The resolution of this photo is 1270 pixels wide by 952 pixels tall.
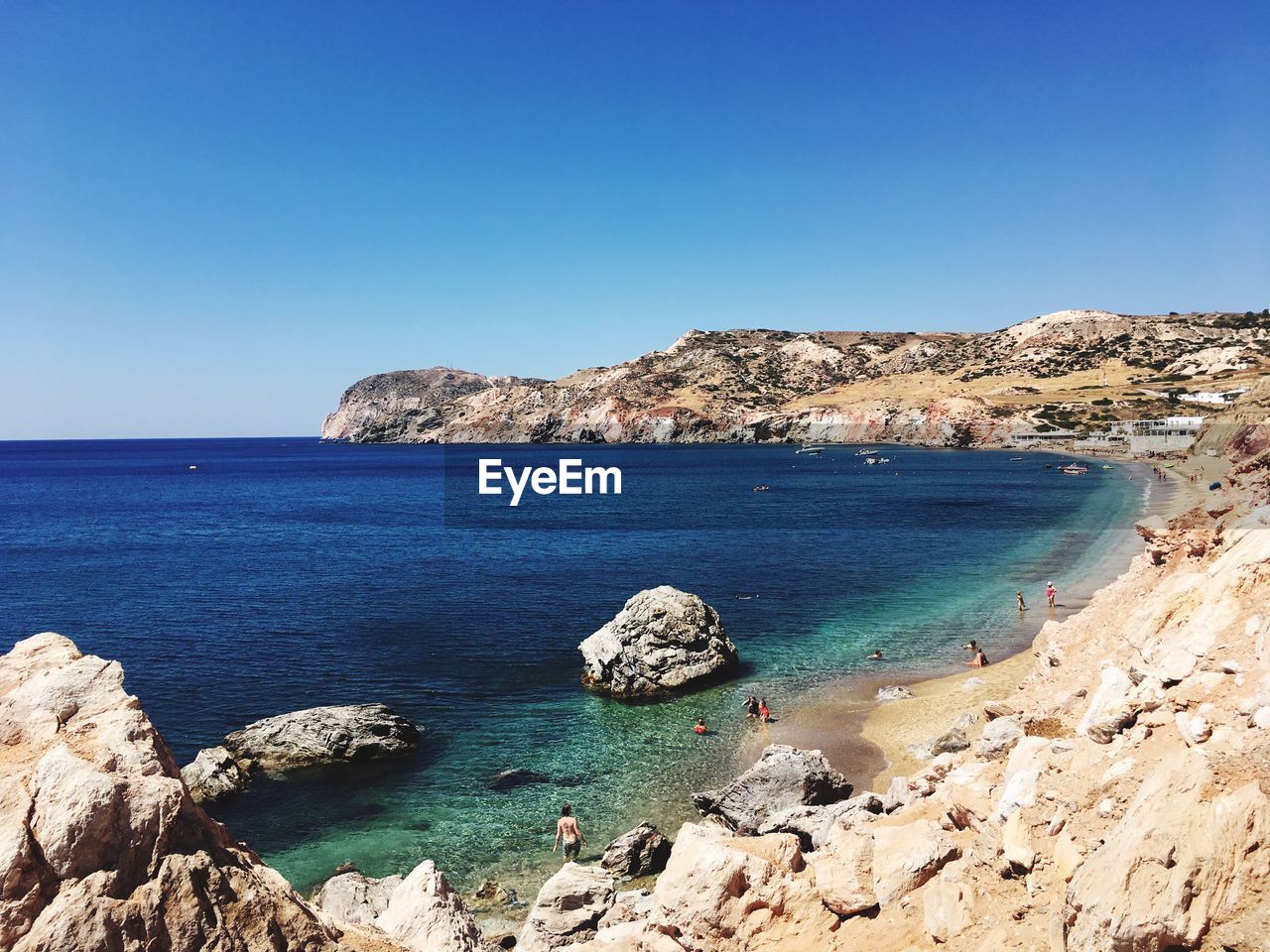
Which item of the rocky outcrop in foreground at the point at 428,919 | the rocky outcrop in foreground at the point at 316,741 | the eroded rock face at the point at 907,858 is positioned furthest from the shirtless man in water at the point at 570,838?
the eroded rock face at the point at 907,858

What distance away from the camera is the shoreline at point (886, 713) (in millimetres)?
26281

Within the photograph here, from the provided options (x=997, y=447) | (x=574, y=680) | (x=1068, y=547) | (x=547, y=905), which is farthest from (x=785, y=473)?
(x=547, y=905)

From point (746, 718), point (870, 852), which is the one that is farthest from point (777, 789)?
point (746, 718)

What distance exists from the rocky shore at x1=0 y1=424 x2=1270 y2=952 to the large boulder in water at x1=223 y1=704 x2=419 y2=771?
12300 millimetres

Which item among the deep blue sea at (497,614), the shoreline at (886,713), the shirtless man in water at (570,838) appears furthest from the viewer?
the shoreline at (886,713)

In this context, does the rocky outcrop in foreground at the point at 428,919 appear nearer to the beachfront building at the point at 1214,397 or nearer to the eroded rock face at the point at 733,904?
the eroded rock face at the point at 733,904

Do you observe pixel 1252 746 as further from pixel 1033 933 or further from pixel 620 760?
pixel 620 760

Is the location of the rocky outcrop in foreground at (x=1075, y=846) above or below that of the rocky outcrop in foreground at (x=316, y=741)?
above

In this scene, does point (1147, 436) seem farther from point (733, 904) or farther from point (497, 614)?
point (733, 904)

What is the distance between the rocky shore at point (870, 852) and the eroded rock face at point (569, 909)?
0.15ft

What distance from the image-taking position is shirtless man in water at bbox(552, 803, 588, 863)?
2131cm

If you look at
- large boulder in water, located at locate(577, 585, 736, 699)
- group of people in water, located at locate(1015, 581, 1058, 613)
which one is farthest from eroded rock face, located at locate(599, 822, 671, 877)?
group of people in water, located at locate(1015, 581, 1058, 613)

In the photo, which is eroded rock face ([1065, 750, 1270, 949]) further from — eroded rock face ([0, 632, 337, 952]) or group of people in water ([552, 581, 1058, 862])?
group of people in water ([552, 581, 1058, 862])

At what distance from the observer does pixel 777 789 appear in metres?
21.2
